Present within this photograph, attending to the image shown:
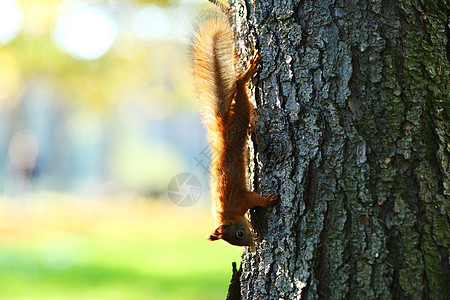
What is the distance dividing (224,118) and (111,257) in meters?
5.02

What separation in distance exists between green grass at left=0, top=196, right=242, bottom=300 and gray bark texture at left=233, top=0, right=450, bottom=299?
2.29 ft

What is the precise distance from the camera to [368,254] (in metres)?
1.57

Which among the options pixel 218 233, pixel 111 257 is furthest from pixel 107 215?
pixel 218 233

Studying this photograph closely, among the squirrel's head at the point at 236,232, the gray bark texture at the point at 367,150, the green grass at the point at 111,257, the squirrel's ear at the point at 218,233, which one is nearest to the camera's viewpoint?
the gray bark texture at the point at 367,150

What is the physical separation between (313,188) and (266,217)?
252mm

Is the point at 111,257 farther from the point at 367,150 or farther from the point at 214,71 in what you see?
the point at 367,150

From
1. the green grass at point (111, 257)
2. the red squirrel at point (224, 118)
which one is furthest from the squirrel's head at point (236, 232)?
the green grass at point (111, 257)

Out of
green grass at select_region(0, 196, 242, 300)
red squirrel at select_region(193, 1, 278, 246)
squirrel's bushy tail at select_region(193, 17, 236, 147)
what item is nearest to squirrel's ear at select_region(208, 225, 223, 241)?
red squirrel at select_region(193, 1, 278, 246)

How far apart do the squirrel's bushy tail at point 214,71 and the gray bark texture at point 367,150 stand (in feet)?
1.23

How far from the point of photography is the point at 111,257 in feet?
21.5

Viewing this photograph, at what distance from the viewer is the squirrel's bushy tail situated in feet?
6.63

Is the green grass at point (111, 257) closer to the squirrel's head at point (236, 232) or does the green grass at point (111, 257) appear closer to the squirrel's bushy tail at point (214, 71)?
the squirrel's head at point (236, 232)

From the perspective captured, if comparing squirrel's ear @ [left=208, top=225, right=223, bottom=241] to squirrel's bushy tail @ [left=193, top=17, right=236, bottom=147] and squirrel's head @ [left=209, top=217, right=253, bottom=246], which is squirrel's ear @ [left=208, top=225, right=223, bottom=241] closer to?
squirrel's head @ [left=209, top=217, right=253, bottom=246]

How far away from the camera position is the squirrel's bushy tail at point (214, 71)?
6.63ft
